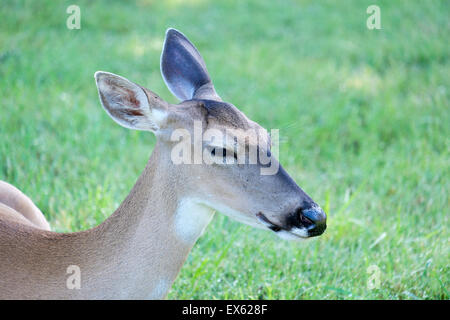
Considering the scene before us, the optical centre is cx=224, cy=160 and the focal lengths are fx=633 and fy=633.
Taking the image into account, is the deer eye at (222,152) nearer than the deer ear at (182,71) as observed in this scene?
Yes

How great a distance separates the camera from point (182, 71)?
10.8ft

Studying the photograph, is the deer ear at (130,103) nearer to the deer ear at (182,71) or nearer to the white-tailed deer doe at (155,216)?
the white-tailed deer doe at (155,216)

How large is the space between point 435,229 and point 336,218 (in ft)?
2.28

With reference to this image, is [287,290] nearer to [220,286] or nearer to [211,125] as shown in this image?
[220,286]

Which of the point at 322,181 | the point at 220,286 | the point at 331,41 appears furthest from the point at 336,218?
the point at 331,41

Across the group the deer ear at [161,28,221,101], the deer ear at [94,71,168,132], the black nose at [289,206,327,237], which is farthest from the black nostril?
the deer ear at [161,28,221,101]

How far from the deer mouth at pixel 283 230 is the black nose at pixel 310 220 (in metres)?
0.02

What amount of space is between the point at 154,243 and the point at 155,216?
0.37 feet

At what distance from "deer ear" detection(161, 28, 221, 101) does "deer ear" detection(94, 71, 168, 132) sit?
0.52 metres

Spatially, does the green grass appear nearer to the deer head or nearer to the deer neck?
the deer head

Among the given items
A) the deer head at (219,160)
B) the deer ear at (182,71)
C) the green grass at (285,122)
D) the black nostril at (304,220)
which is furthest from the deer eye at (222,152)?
the green grass at (285,122)

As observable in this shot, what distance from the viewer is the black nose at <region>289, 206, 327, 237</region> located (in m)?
2.51

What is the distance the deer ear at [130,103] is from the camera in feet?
8.57

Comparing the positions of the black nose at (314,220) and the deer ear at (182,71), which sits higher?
the deer ear at (182,71)
